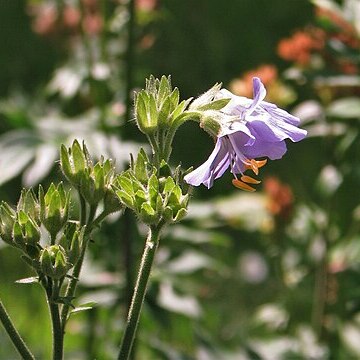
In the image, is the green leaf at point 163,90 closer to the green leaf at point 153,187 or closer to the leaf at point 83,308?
the green leaf at point 153,187

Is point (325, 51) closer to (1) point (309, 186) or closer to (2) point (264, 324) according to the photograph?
(1) point (309, 186)

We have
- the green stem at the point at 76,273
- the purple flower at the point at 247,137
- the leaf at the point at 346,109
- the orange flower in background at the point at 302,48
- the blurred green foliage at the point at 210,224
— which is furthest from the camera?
the orange flower in background at the point at 302,48

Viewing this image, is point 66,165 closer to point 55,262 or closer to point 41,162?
point 55,262

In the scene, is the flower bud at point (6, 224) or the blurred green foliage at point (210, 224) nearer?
the flower bud at point (6, 224)

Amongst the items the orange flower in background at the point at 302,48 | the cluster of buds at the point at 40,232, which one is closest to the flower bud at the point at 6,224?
the cluster of buds at the point at 40,232

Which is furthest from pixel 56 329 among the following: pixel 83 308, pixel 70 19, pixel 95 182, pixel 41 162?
pixel 70 19

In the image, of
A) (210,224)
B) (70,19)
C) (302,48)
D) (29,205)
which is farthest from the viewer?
(70,19)
